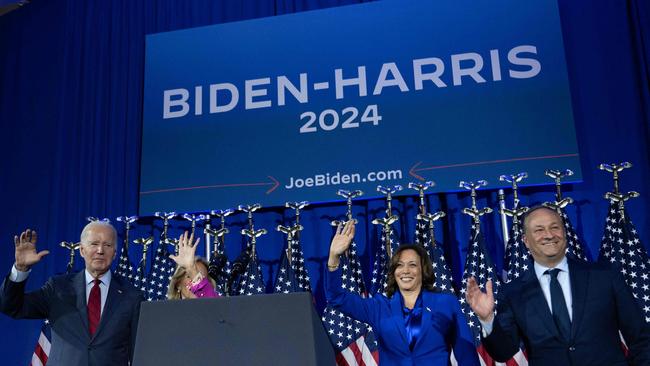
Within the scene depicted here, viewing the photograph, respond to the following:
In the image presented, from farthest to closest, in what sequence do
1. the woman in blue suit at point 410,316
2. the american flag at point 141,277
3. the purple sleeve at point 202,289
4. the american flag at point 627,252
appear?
the american flag at point 141,277, the american flag at point 627,252, the purple sleeve at point 202,289, the woman in blue suit at point 410,316

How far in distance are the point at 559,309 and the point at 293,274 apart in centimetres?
248

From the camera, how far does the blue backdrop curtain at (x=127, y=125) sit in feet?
16.8

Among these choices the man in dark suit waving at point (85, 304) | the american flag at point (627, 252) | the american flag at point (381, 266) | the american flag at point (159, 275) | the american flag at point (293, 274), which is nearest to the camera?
the man in dark suit waving at point (85, 304)

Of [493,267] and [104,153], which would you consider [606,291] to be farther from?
[104,153]

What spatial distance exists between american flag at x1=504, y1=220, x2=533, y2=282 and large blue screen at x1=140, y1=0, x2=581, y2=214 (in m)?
0.44

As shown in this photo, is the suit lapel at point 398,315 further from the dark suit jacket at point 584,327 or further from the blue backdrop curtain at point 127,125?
the blue backdrop curtain at point 127,125

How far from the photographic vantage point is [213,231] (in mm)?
5109

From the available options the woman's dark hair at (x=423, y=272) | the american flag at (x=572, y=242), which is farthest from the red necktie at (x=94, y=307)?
the american flag at (x=572, y=242)

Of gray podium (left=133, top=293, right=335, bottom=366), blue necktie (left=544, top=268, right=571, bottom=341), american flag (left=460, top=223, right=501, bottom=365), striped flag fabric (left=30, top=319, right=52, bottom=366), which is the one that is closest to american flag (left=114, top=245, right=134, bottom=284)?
striped flag fabric (left=30, top=319, right=52, bottom=366)

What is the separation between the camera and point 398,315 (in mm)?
3082

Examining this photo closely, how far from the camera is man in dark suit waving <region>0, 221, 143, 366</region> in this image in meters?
3.24

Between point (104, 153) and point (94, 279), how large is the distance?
2708mm

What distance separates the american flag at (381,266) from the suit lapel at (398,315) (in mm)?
1665

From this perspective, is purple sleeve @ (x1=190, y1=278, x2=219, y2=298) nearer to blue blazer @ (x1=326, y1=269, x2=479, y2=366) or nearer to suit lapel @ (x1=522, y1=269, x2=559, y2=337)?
blue blazer @ (x1=326, y1=269, x2=479, y2=366)
